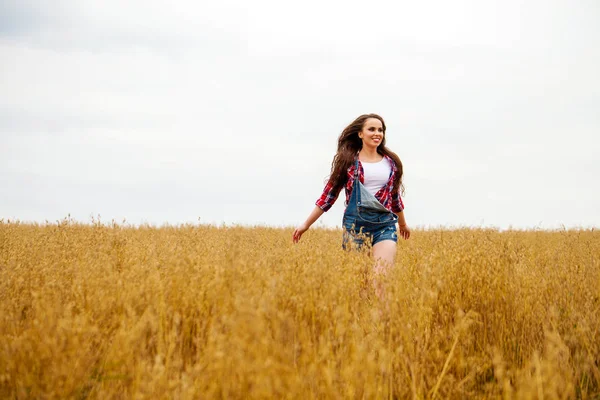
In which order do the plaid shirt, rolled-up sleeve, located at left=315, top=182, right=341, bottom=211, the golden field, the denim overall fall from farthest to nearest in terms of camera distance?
rolled-up sleeve, located at left=315, top=182, right=341, bottom=211, the plaid shirt, the denim overall, the golden field

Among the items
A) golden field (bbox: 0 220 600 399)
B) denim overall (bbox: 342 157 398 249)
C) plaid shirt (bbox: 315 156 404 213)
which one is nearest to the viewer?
golden field (bbox: 0 220 600 399)

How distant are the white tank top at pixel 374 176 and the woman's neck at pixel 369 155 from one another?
0.11 meters

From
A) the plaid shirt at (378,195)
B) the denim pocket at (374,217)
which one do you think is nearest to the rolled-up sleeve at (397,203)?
the plaid shirt at (378,195)

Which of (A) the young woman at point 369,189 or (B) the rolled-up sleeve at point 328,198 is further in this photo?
(B) the rolled-up sleeve at point 328,198

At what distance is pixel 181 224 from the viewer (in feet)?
38.8

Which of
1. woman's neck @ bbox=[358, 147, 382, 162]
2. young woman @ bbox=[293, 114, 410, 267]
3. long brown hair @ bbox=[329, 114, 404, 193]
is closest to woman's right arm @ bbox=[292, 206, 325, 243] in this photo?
young woman @ bbox=[293, 114, 410, 267]

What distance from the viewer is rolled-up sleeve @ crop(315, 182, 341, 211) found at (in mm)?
4328

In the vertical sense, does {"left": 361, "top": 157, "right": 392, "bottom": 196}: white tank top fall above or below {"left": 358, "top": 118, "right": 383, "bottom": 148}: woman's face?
below

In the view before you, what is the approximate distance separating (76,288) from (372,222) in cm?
238

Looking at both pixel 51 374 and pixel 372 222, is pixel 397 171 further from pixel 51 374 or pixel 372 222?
pixel 51 374

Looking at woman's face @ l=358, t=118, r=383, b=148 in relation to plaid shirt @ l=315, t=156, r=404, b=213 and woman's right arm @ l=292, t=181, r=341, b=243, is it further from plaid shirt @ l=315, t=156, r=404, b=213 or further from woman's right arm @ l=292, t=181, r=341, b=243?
woman's right arm @ l=292, t=181, r=341, b=243

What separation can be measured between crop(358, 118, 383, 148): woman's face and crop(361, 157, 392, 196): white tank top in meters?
0.23

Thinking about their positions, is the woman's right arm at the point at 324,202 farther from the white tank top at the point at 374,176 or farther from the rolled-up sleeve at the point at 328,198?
the white tank top at the point at 374,176

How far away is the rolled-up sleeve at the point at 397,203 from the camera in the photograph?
4.39m
